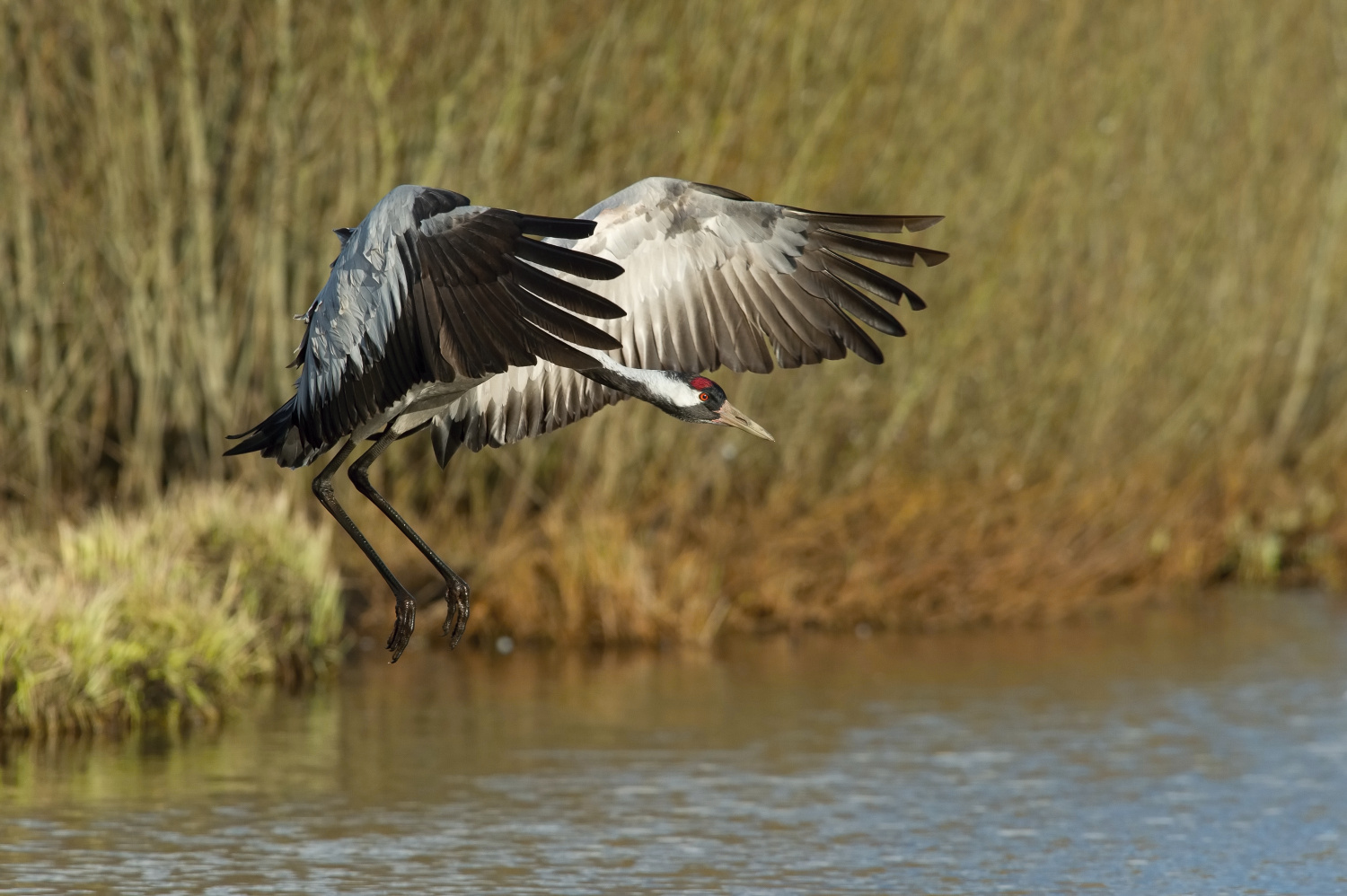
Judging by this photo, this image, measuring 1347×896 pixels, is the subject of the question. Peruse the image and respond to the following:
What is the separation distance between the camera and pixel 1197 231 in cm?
1781

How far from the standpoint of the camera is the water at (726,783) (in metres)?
7.82

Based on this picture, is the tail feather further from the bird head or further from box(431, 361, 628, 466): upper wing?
the bird head

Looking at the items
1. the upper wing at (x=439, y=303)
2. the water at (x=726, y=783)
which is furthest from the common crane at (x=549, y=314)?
the water at (x=726, y=783)

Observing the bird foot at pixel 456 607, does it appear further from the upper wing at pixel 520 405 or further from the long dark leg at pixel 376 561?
the upper wing at pixel 520 405

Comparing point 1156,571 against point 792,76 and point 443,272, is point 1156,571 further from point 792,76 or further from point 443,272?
point 443,272

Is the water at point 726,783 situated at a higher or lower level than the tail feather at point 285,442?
lower

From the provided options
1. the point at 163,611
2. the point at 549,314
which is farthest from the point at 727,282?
the point at 163,611

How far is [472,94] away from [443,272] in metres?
7.71

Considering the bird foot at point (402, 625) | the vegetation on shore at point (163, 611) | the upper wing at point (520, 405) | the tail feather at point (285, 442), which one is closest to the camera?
the tail feather at point (285, 442)

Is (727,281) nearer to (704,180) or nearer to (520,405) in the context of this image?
(520,405)

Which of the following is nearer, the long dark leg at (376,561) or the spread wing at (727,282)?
the spread wing at (727,282)

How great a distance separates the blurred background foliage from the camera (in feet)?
44.8

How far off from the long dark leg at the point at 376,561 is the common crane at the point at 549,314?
12 mm

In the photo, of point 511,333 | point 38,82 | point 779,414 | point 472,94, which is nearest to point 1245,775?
point 511,333
